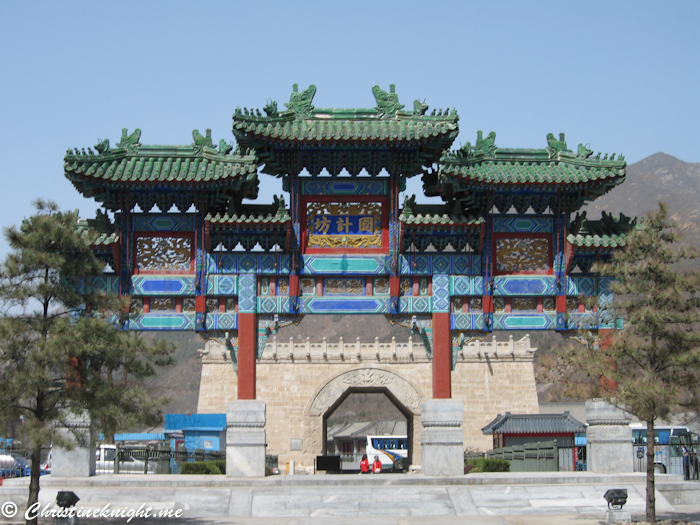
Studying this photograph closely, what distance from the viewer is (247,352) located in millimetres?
20578

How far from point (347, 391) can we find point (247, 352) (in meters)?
29.0

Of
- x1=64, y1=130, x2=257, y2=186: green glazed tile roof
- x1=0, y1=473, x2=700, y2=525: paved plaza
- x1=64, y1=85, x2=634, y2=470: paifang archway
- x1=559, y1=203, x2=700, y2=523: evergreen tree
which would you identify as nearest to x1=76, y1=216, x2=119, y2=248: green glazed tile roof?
x1=64, y1=85, x2=634, y2=470: paifang archway

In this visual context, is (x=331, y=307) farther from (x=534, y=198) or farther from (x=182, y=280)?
(x=534, y=198)

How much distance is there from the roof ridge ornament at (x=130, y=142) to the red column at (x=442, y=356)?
893 centimetres

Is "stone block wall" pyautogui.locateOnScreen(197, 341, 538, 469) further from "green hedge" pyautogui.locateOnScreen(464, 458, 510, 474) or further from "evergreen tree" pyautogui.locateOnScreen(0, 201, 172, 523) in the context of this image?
"evergreen tree" pyautogui.locateOnScreen(0, 201, 172, 523)

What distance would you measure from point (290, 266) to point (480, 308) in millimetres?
5026

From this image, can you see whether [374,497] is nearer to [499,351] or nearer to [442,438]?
[442,438]

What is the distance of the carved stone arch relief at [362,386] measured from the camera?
157ft

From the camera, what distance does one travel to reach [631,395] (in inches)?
619

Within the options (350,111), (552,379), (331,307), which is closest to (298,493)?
(331,307)

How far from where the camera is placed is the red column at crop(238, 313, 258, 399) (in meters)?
20.3

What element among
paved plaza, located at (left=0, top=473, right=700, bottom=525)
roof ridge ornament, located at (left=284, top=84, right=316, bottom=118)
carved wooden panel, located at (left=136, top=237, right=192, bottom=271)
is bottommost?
paved plaza, located at (left=0, top=473, right=700, bottom=525)

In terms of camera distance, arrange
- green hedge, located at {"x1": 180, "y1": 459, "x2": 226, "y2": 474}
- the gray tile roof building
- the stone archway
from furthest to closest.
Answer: the stone archway → the gray tile roof building → green hedge, located at {"x1": 180, "y1": 459, "x2": 226, "y2": 474}

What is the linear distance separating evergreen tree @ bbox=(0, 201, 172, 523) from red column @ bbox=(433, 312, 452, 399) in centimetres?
738
